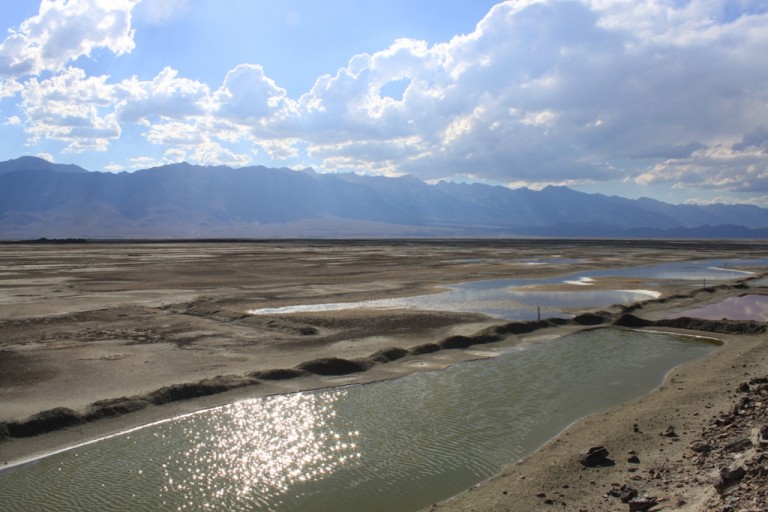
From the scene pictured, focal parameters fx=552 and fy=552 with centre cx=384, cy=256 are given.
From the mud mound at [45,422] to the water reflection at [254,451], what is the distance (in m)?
2.26

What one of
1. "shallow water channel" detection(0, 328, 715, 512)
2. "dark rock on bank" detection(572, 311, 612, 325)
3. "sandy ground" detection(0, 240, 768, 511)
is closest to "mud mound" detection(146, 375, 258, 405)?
"sandy ground" detection(0, 240, 768, 511)

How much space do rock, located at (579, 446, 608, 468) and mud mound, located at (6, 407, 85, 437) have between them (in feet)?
36.9

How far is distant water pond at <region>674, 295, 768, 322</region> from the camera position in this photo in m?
28.5

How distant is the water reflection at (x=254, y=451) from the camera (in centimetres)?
1010

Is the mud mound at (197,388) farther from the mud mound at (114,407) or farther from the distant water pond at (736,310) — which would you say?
the distant water pond at (736,310)

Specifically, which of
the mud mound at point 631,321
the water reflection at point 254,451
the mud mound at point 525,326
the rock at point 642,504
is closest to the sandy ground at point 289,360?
the rock at point 642,504

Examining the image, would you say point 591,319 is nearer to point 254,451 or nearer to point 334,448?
point 334,448

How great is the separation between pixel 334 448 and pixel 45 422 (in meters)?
6.82

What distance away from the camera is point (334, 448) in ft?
38.7

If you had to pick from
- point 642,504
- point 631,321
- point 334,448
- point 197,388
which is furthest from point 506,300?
point 642,504

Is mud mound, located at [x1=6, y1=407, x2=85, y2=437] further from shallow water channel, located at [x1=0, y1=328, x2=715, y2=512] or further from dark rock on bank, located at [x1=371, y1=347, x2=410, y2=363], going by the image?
dark rock on bank, located at [x1=371, y1=347, x2=410, y2=363]

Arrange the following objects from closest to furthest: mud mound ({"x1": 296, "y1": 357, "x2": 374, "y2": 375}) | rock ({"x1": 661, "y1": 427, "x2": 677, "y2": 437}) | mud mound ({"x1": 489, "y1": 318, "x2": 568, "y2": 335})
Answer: rock ({"x1": 661, "y1": 427, "x2": 677, "y2": 437}) < mud mound ({"x1": 296, "y1": 357, "x2": 374, "y2": 375}) < mud mound ({"x1": 489, "y1": 318, "x2": 568, "y2": 335})

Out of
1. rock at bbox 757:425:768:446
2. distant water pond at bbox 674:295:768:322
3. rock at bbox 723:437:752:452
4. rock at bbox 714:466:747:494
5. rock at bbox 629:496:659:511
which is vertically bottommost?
distant water pond at bbox 674:295:768:322

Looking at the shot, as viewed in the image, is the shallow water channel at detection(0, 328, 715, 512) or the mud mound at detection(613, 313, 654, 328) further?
the mud mound at detection(613, 313, 654, 328)
